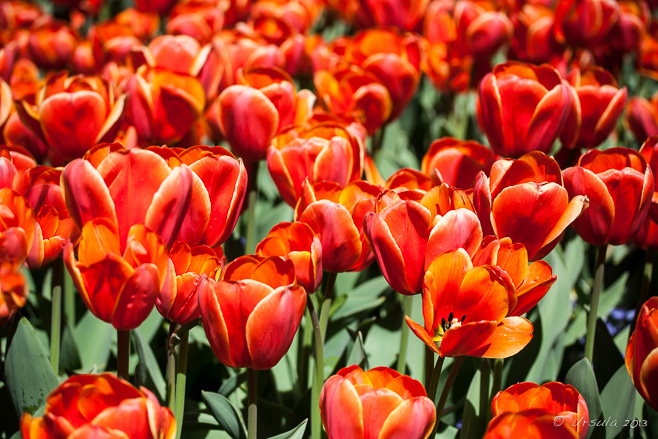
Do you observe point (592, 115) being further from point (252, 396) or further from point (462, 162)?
point (252, 396)

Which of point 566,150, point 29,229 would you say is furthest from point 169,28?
point 29,229

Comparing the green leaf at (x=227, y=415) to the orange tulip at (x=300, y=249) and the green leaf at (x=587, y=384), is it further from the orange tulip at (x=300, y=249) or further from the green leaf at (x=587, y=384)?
the green leaf at (x=587, y=384)

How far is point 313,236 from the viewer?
89cm

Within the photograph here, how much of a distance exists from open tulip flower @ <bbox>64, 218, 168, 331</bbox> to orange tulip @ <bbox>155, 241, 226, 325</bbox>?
0.19ft

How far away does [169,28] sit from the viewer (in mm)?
2207

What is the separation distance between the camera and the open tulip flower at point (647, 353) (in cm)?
76

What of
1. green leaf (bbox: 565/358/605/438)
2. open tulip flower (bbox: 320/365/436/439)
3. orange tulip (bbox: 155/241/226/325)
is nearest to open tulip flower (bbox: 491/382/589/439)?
open tulip flower (bbox: 320/365/436/439)

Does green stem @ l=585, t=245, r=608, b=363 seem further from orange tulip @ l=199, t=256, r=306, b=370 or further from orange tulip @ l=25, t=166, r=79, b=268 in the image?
orange tulip @ l=25, t=166, r=79, b=268

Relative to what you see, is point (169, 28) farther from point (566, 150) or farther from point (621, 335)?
point (621, 335)

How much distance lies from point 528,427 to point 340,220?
360mm

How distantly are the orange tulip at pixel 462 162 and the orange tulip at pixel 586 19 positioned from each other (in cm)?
101

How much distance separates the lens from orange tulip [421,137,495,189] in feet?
3.87

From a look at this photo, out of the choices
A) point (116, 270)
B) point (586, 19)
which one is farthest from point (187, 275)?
point (586, 19)

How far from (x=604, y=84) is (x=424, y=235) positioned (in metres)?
0.82
